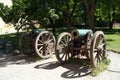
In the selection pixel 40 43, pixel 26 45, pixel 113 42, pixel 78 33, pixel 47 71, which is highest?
pixel 78 33

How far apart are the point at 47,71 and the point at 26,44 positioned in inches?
122

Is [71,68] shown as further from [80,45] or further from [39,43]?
[39,43]

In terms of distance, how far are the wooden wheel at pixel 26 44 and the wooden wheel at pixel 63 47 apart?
1.84m

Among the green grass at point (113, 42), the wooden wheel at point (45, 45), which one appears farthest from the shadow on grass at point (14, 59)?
the green grass at point (113, 42)

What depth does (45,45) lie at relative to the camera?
1095 cm

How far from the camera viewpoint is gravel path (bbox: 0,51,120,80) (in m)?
8.33

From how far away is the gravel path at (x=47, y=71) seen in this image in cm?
833

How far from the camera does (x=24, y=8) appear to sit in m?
16.9

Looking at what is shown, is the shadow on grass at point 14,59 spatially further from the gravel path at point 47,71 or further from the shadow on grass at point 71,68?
the shadow on grass at point 71,68

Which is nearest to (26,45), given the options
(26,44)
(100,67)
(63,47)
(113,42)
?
(26,44)

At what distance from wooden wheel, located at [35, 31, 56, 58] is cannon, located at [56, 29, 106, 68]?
109 centimetres

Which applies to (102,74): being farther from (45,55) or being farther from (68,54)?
(45,55)

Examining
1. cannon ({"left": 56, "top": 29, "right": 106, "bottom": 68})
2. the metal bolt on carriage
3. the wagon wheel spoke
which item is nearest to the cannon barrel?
cannon ({"left": 56, "top": 29, "right": 106, "bottom": 68})

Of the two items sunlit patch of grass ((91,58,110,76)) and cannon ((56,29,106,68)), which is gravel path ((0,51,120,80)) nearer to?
sunlit patch of grass ((91,58,110,76))
